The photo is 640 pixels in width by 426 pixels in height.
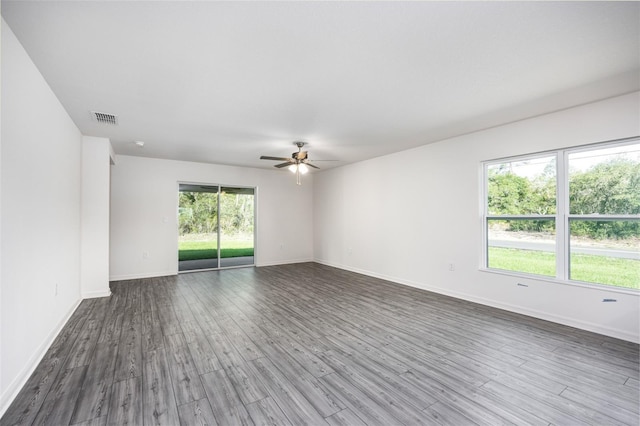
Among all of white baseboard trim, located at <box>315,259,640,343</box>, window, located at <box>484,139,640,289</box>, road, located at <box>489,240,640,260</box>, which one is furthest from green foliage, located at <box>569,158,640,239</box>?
white baseboard trim, located at <box>315,259,640,343</box>

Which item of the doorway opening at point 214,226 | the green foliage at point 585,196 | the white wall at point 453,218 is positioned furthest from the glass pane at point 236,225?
the green foliage at point 585,196

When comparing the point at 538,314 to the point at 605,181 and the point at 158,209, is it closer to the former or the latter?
the point at 605,181

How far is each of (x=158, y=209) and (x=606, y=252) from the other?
7.57 metres

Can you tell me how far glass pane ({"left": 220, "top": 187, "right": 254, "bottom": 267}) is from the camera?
707cm

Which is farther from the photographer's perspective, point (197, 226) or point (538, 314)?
point (197, 226)

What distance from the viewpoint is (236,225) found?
7234 millimetres

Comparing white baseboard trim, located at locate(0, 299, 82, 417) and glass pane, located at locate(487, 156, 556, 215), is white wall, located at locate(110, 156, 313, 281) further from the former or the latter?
glass pane, located at locate(487, 156, 556, 215)

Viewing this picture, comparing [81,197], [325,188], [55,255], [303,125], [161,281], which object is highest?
[303,125]

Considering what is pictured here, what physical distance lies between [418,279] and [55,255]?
5248mm

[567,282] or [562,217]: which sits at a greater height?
[562,217]

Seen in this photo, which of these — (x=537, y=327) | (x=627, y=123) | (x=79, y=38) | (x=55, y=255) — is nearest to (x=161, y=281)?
(x=55, y=255)

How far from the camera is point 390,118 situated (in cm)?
368

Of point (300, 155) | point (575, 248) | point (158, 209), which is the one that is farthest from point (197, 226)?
point (575, 248)

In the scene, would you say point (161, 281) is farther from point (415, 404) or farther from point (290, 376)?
point (415, 404)
